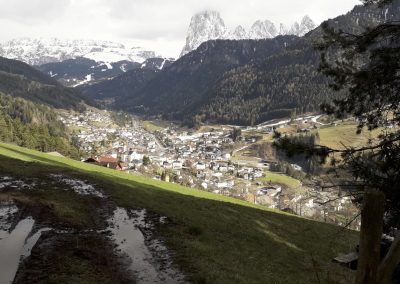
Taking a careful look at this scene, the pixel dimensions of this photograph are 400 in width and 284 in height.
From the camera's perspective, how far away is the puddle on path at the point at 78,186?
33.1 m

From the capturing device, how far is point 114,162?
434ft

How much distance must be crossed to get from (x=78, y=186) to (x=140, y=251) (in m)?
16.6

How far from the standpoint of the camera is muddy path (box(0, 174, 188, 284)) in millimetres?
16406

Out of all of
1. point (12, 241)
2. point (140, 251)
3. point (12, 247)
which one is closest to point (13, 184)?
point (12, 241)

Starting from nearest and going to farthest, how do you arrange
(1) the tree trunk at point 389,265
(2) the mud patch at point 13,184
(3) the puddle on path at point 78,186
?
(1) the tree trunk at point 389,265
(2) the mud patch at point 13,184
(3) the puddle on path at point 78,186

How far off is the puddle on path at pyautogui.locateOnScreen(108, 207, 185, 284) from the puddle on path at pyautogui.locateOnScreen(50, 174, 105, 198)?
242 inches

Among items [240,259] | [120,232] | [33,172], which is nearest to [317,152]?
[240,259]

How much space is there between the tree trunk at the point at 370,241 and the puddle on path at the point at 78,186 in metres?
28.8

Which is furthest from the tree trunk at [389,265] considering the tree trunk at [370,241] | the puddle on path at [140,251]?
the puddle on path at [140,251]

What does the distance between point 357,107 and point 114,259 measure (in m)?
12.4

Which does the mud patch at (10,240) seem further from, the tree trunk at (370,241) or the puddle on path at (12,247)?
the tree trunk at (370,241)

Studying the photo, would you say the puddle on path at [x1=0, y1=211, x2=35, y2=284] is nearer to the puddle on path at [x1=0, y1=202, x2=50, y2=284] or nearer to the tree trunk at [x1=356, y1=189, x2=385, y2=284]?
the puddle on path at [x1=0, y1=202, x2=50, y2=284]

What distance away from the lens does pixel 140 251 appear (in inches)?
805

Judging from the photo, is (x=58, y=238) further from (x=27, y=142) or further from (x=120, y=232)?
(x=27, y=142)
